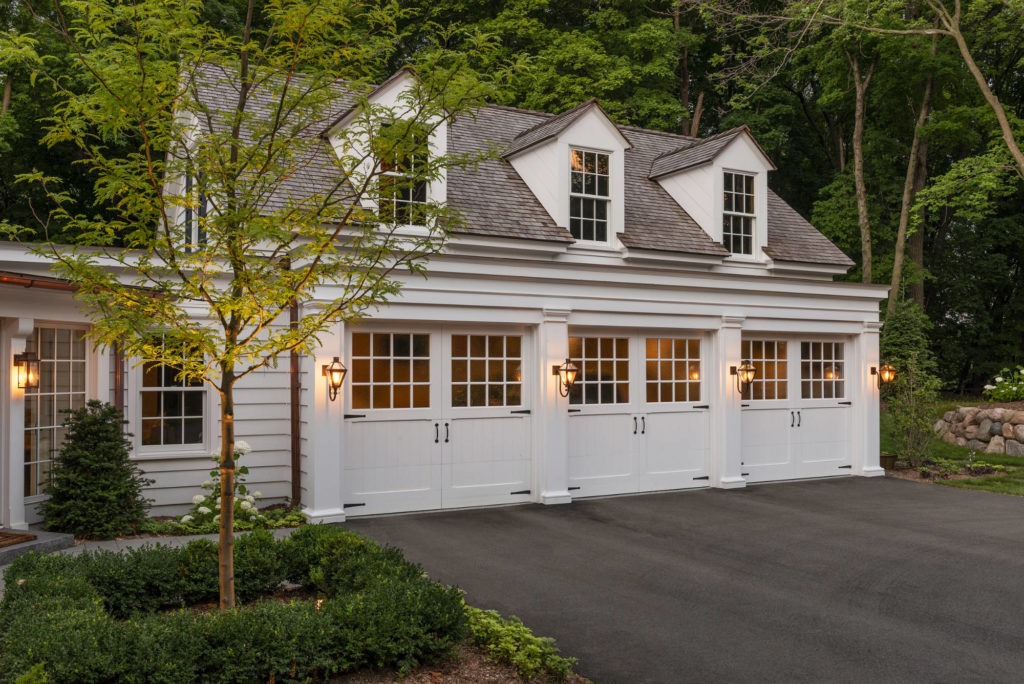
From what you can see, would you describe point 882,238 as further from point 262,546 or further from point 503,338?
point 262,546

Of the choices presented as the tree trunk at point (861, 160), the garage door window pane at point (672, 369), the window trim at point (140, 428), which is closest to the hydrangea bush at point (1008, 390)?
the tree trunk at point (861, 160)

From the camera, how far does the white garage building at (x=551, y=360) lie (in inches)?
400

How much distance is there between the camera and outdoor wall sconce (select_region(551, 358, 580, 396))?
1143 centimetres

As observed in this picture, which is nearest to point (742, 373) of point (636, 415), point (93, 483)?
point (636, 415)

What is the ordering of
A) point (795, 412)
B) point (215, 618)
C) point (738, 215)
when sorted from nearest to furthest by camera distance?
point (215, 618) < point (738, 215) < point (795, 412)

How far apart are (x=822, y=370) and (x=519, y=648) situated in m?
10.6

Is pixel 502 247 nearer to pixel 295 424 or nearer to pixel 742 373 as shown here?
pixel 295 424

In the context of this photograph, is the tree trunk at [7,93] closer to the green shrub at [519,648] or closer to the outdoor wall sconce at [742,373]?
the outdoor wall sconce at [742,373]

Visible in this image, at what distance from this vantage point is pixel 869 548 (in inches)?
358

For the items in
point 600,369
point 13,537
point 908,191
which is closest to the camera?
point 13,537

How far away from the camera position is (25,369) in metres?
8.62

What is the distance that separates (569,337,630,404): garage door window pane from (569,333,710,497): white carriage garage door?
1 cm

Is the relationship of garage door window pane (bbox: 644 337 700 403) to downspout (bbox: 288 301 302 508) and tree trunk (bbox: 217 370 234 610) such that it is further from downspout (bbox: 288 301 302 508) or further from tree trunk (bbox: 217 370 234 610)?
tree trunk (bbox: 217 370 234 610)

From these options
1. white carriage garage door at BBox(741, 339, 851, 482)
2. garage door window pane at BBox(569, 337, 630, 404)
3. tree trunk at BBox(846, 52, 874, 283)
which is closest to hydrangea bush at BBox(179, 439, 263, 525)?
garage door window pane at BBox(569, 337, 630, 404)
